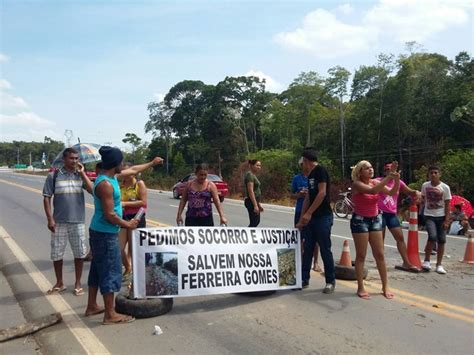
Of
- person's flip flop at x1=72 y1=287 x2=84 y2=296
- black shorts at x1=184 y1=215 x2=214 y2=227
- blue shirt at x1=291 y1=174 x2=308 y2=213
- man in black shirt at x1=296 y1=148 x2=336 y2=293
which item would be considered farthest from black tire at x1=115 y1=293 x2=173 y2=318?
blue shirt at x1=291 y1=174 x2=308 y2=213

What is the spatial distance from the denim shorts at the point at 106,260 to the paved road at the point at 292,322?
444 millimetres

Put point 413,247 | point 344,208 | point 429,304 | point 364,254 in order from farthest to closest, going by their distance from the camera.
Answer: point 344,208
point 413,247
point 364,254
point 429,304

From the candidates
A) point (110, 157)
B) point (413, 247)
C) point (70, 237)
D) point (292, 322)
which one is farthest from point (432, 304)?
point (70, 237)

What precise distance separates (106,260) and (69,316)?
843mm

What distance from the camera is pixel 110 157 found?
198 inches

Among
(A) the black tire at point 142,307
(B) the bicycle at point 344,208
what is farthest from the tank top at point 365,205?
(B) the bicycle at point 344,208

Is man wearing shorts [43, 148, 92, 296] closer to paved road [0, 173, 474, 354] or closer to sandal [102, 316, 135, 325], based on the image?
paved road [0, 173, 474, 354]

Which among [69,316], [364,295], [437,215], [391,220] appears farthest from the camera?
[437,215]

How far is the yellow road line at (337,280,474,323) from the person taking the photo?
5371 mm

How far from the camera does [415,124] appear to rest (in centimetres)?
3856

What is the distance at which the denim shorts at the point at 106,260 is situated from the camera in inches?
199

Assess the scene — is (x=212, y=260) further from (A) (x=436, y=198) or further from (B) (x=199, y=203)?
(A) (x=436, y=198)

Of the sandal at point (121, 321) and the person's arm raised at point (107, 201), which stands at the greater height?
the person's arm raised at point (107, 201)

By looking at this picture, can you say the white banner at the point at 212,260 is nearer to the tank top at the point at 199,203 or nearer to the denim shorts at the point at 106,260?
the denim shorts at the point at 106,260
